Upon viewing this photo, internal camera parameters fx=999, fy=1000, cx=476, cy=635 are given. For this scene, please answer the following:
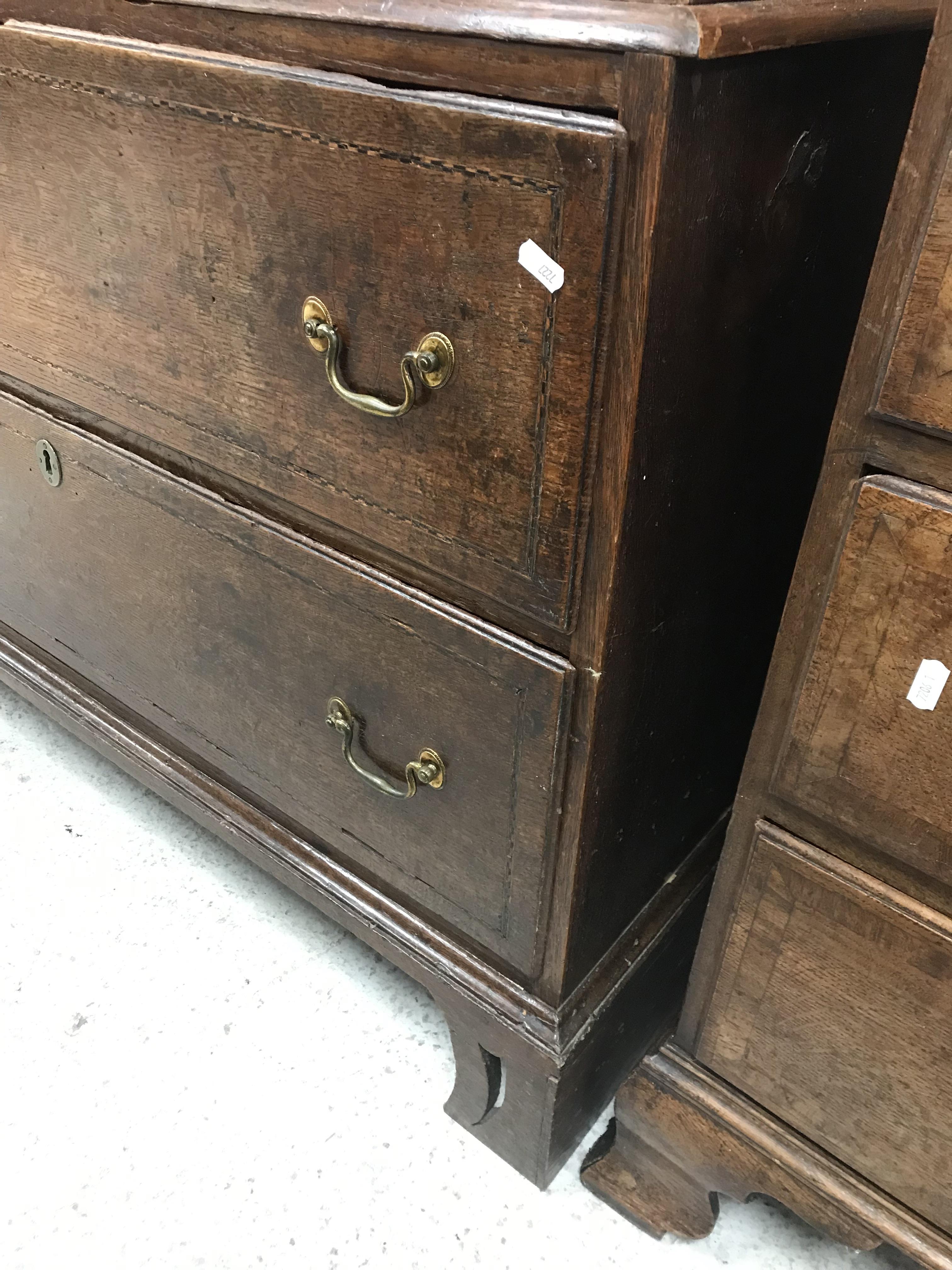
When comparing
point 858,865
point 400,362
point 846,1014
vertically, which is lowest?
point 846,1014

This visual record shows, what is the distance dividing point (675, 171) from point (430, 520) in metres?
0.26

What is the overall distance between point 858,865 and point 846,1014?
12cm

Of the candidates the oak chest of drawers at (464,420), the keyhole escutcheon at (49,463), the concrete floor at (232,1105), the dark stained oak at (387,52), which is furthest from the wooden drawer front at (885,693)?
the keyhole escutcheon at (49,463)

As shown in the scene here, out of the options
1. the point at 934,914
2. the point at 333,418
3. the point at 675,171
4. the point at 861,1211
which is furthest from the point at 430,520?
the point at 861,1211

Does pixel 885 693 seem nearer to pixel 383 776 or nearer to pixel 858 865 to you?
pixel 858 865

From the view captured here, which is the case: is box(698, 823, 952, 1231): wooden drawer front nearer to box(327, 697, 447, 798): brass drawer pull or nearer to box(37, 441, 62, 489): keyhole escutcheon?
box(327, 697, 447, 798): brass drawer pull

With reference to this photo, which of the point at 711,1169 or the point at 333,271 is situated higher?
the point at 333,271

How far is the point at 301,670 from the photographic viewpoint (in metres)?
0.85

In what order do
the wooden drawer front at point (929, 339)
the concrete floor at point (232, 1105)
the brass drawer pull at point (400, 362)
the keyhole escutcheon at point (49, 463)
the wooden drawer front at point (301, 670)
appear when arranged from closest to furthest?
1. the wooden drawer front at point (929, 339)
2. the brass drawer pull at point (400, 362)
3. the wooden drawer front at point (301, 670)
4. the concrete floor at point (232, 1105)
5. the keyhole escutcheon at point (49, 463)

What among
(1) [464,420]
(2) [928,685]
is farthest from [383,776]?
(2) [928,685]

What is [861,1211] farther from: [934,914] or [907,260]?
[907,260]

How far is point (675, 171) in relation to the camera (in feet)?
1.62

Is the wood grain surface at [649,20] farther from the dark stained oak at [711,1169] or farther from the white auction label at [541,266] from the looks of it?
the dark stained oak at [711,1169]

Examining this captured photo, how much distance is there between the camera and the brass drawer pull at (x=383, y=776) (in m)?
0.77
